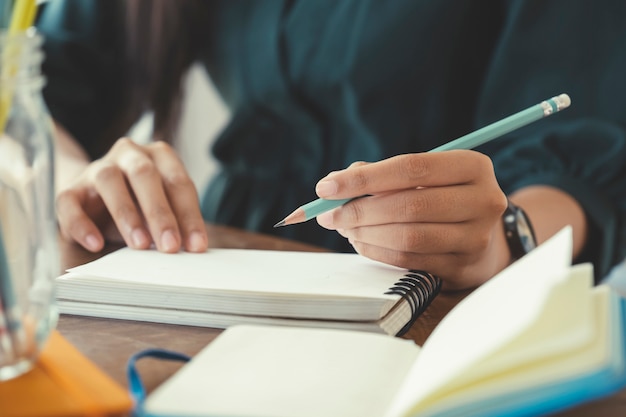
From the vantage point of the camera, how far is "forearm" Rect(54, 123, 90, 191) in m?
0.92

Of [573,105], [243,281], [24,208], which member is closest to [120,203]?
[243,281]

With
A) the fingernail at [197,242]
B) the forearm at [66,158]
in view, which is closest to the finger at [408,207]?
the fingernail at [197,242]

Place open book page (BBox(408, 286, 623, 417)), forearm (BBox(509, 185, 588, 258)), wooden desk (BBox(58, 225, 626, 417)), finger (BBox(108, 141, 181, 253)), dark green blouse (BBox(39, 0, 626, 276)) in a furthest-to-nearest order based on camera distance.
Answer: dark green blouse (BBox(39, 0, 626, 276)) < forearm (BBox(509, 185, 588, 258)) < finger (BBox(108, 141, 181, 253)) < wooden desk (BBox(58, 225, 626, 417)) < open book page (BBox(408, 286, 623, 417))

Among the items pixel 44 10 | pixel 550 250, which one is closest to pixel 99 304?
pixel 550 250

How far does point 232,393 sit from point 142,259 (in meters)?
0.27

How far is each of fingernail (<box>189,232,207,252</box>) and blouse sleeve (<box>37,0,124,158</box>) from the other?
24.8 inches

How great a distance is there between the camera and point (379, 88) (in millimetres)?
1002

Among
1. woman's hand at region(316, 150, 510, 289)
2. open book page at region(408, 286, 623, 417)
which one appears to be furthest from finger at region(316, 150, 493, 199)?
open book page at region(408, 286, 623, 417)

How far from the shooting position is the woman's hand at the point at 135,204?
0.63m

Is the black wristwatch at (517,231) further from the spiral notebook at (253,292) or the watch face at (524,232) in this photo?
the spiral notebook at (253,292)

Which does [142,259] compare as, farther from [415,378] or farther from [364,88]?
[364,88]

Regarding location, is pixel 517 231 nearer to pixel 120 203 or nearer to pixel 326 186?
pixel 326 186

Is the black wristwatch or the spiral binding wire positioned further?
the black wristwatch

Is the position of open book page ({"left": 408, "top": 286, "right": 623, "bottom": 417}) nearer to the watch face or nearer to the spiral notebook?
the spiral notebook
